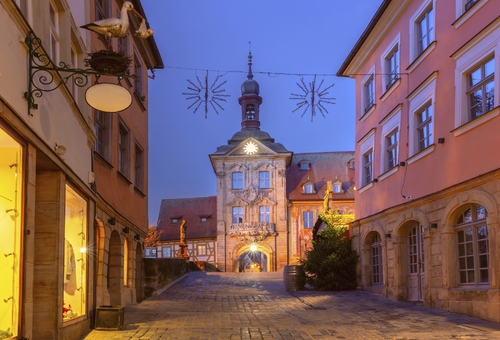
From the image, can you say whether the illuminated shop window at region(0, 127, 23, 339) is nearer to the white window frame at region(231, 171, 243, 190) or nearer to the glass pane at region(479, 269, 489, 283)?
the glass pane at region(479, 269, 489, 283)

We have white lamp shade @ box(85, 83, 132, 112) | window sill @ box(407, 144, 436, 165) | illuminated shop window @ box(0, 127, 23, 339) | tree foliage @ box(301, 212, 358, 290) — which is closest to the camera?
illuminated shop window @ box(0, 127, 23, 339)

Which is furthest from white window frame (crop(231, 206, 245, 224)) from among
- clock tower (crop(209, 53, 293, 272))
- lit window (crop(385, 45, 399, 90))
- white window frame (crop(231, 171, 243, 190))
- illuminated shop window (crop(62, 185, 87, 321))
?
illuminated shop window (crop(62, 185, 87, 321))

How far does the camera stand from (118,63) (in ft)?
27.4

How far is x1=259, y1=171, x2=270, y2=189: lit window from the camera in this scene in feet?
172

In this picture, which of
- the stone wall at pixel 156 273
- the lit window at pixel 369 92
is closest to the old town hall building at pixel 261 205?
the stone wall at pixel 156 273

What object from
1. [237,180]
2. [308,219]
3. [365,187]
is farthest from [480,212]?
[237,180]

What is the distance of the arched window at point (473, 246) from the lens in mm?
12656

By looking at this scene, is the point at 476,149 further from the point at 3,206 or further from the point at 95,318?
the point at 3,206

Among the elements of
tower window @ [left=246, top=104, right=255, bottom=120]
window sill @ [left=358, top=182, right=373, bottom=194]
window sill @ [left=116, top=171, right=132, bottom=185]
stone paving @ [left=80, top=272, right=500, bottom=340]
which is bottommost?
stone paving @ [left=80, top=272, right=500, bottom=340]

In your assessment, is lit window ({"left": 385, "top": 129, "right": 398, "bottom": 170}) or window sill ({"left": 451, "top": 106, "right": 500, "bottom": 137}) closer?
window sill ({"left": 451, "top": 106, "right": 500, "bottom": 137})

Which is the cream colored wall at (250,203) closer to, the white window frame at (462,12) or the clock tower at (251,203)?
the clock tower at (251,203)

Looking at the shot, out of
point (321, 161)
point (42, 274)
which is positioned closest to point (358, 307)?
point (42, 274)

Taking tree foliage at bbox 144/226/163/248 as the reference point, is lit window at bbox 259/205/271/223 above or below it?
above

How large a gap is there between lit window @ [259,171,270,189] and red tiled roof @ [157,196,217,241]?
5.97 meters
